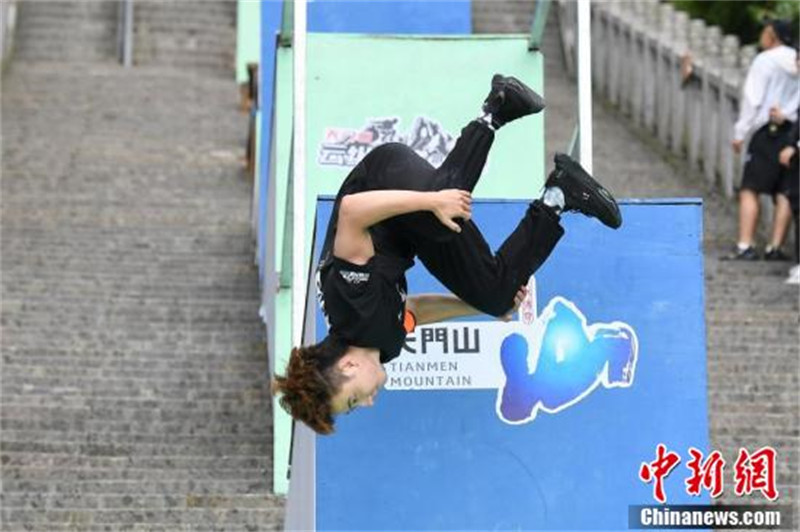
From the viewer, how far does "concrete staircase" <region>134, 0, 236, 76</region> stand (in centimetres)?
2498

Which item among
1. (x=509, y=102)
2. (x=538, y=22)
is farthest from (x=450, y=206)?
(x=538, y=22)

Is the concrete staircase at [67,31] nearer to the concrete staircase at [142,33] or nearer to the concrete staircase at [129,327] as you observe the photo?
the concrete staircase at [142,33]

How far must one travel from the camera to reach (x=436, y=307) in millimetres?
8242

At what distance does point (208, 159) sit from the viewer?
19938 millimetres

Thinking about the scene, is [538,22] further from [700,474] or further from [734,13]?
[734,13]

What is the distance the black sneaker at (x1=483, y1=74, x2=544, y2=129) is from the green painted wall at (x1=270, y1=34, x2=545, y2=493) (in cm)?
372

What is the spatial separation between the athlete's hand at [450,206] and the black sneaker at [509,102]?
1.19ft

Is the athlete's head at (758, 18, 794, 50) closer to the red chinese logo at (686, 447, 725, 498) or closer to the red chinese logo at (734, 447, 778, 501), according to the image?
the red chinese logo at (734, 447, 778, 501)

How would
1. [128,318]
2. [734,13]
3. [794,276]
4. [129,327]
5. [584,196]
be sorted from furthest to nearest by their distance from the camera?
[734,13] < [794,276] < [128,318] < [129,327] < [584,196]

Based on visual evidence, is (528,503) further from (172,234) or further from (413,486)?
(172,234)

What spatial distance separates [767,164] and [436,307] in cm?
756

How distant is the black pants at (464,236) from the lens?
7680 millimetres

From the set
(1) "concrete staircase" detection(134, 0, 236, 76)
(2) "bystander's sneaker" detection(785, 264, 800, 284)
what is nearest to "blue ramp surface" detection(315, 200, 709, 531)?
(2) "bystander's sneaker" detection(785, 264, 800, 284)

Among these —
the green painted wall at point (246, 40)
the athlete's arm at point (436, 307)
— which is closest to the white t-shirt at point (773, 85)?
the athlete's arm at point (436, 307)
